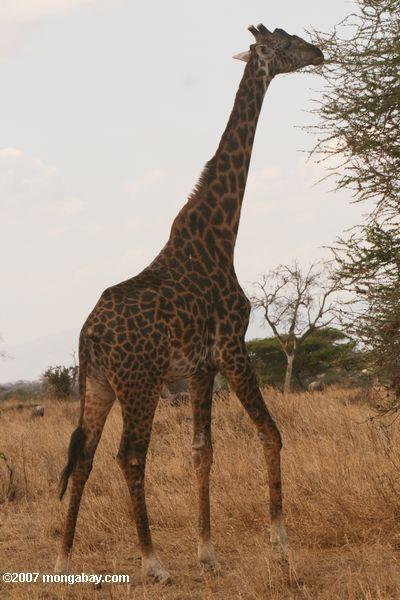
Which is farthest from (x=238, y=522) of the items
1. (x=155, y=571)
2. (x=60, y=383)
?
(x=60, y=383)

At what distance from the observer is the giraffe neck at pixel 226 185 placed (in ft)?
21.1

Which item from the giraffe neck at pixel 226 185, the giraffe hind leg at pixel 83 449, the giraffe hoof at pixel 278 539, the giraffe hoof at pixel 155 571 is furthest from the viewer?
the giraffe neck at pixel 226 185

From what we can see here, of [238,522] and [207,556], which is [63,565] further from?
[238,522]

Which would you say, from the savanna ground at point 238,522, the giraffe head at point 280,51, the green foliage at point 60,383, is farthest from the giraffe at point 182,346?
the green foliage at point 60,383

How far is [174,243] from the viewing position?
20.9 feet

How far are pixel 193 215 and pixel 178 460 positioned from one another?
388cm

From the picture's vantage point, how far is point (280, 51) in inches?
276

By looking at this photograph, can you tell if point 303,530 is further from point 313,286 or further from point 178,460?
point 313,286

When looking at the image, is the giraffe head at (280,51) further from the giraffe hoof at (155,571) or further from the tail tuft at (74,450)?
the giraffe hoof at (155,571)

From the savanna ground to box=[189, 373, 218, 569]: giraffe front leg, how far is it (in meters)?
0.34

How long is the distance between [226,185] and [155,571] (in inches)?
117

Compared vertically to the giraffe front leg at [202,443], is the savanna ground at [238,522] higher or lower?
lower

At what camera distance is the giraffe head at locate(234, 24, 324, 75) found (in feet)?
22.7

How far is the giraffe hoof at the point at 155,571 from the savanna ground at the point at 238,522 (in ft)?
0.20
